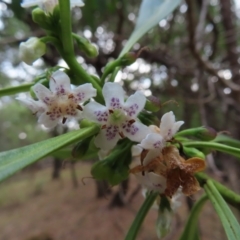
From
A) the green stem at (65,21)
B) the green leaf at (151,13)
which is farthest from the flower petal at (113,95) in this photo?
the green leaf at (151,13)

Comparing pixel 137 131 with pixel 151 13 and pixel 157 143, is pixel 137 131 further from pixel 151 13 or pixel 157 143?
pixel 151 13

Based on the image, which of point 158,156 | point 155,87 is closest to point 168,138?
point 158,156

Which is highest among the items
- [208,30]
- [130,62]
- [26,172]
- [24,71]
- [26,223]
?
[208,30]

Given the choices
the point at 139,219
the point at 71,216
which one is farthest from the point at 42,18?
the point at 71,216

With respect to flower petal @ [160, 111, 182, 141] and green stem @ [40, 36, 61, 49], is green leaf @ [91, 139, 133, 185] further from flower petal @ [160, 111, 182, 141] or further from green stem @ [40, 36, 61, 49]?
green stem @ [40, 36, 61, 49]

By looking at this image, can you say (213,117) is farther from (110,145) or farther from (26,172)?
(26,172)

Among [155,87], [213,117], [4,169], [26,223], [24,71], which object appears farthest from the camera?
[26,223]

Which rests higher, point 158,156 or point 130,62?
point 130,62
